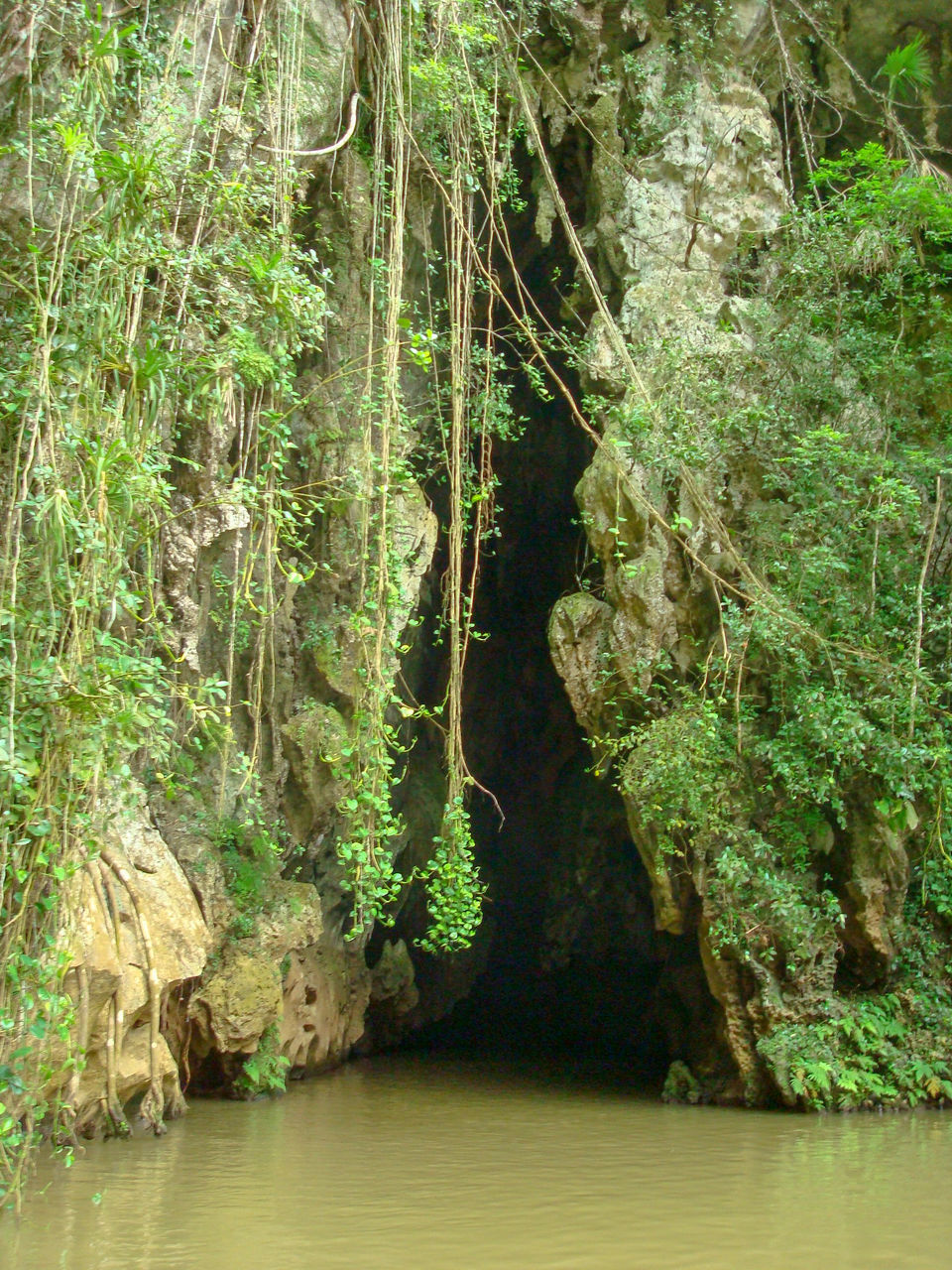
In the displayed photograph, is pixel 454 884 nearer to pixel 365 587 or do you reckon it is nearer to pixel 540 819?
pixel 365 587

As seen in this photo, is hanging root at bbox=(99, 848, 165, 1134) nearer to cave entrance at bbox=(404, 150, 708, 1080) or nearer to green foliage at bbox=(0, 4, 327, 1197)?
green foliage at bbox=(0, 4, 327, 1197)

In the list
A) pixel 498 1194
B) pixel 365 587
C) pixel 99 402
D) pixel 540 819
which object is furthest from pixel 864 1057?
pixel 540 819

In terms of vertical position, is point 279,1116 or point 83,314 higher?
point 83,314

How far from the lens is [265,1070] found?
22.5ft

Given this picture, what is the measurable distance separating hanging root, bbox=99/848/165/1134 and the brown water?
14 centimetres

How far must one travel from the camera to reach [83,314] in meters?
4.56

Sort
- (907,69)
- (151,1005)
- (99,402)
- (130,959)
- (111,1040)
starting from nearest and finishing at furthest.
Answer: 1. (99,402)
2. (111,1040)
3. (151,1005)
4. (130,959)
5. (907,69)

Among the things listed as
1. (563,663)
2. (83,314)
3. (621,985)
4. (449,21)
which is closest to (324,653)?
(563,663)

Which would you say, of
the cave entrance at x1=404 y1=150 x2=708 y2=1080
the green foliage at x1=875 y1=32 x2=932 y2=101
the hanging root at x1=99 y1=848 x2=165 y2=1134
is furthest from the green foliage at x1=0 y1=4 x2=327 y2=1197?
the green foliage at x1=875 y1=32 x2=932 y2=101

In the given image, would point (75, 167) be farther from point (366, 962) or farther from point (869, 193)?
point (366, 962)

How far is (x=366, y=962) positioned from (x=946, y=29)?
29.7 ft

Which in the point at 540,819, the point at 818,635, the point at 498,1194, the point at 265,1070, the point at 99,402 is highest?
the point at 99,402

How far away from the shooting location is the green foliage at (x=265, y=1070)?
6.75m

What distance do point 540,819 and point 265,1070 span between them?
6.77 m
